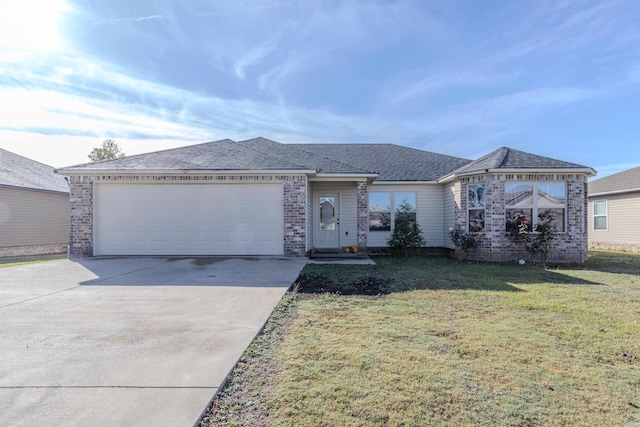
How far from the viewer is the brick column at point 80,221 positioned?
10883mm

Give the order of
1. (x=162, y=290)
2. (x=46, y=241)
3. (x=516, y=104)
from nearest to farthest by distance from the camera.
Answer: (x=162, y=290) < (x=516, y=104) < (x=46, y=241)

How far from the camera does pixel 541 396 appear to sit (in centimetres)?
260

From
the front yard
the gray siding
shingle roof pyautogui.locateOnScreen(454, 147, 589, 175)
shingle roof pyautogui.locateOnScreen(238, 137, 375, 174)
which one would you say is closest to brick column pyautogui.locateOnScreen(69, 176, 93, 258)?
the gray siding

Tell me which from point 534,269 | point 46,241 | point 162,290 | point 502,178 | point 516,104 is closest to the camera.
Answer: point 162,290

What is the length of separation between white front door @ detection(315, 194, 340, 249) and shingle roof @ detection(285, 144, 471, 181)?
2.18 metres

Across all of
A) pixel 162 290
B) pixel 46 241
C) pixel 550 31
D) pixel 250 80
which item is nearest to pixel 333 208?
pixel 250 80

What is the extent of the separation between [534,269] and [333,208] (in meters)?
7.04

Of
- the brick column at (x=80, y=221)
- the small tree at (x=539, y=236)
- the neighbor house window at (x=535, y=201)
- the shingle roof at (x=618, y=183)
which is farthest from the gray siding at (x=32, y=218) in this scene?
the shingle roof at (x=618, y=183)

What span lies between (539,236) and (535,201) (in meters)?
1.17

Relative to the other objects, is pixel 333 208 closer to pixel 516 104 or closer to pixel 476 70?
pixel 476 70

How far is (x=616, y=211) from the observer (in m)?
16.1

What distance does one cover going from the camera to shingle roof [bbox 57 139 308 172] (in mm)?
10852

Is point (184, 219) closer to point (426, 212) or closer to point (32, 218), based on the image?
point (426, 212)

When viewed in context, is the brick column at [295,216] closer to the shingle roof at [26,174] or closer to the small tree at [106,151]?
the shingle roof at [26,174]
